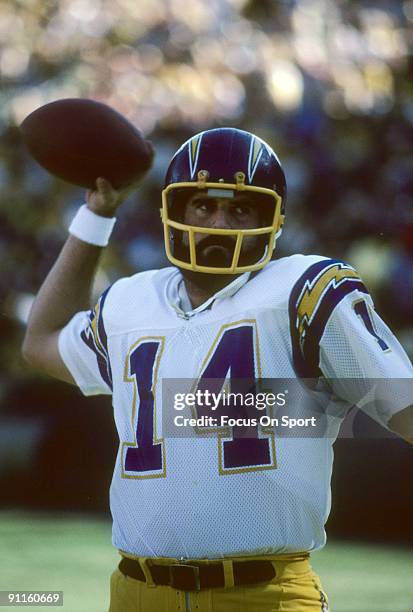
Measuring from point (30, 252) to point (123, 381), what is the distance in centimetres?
230

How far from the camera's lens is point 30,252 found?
3422 millimetres

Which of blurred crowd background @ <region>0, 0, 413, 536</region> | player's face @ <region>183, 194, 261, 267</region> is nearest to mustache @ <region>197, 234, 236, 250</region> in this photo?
player's face @ <region>183, 194, 261, 267</region>

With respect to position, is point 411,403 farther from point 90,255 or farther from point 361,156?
point 361,156

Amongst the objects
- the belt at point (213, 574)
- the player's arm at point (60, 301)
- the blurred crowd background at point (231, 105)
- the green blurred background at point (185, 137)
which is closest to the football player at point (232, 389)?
the belt at point (213, 574)

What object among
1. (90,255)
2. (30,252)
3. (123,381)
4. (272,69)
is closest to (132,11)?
(272,69)

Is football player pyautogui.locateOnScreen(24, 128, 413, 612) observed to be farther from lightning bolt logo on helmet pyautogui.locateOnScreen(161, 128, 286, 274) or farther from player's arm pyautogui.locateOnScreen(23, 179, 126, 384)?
player's arm pyautogui.locateOnScreen(23, 179, 126, 384)

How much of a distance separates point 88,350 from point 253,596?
0.39 meters

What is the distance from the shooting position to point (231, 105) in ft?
11.5

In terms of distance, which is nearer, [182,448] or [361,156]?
[182,448]

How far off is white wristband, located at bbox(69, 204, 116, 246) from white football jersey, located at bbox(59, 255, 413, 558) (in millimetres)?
251

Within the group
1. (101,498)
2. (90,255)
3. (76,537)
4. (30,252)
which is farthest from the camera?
→ (30,252)

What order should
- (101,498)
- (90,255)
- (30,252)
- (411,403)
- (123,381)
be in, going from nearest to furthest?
(411,403)
(123,381)
(90,255)
(101,498)
(30,252)

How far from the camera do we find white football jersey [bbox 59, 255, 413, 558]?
3.54 ft

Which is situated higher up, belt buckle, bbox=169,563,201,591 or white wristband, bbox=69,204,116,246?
white wristband, bbox=69,204,116,246
